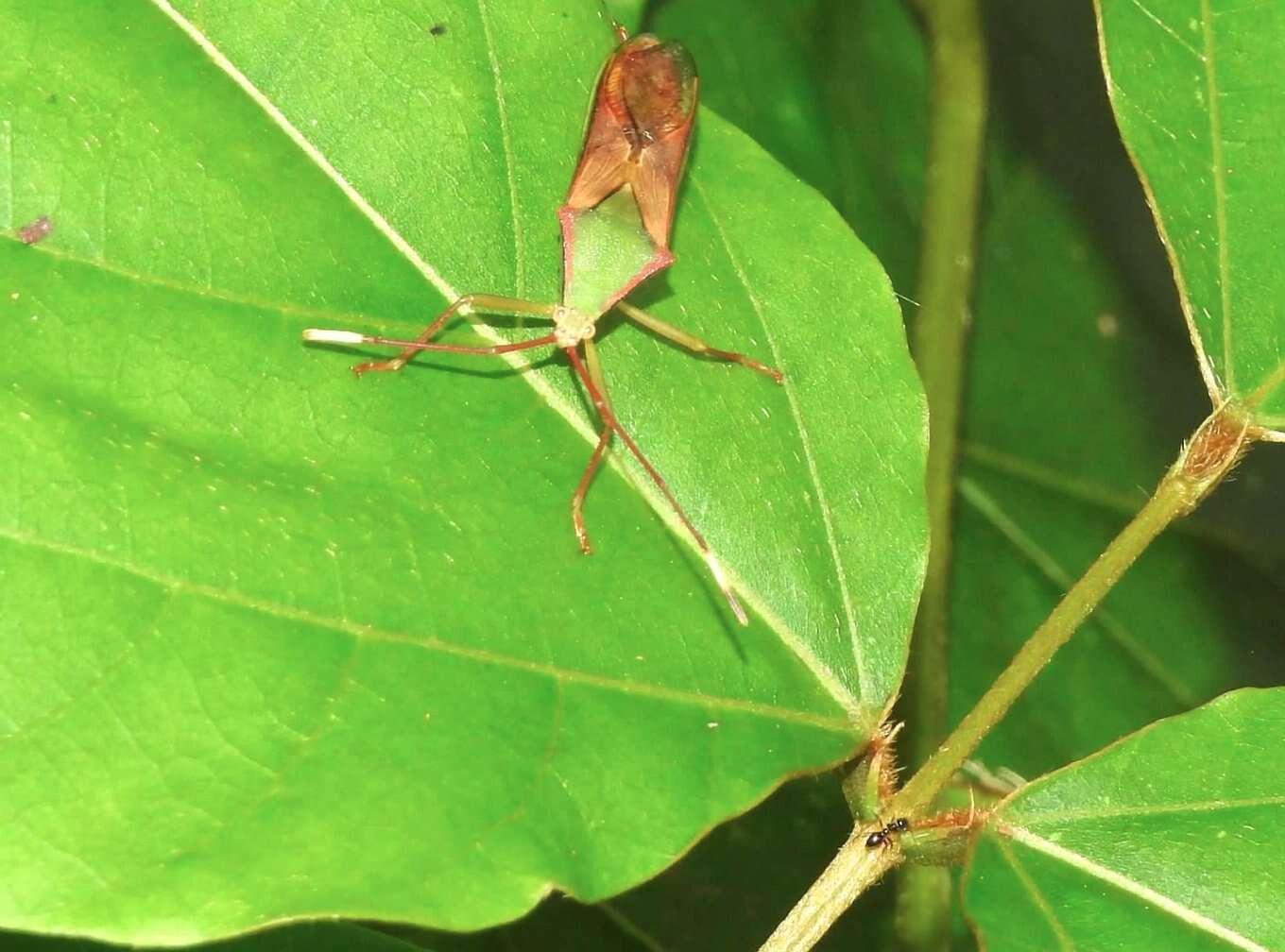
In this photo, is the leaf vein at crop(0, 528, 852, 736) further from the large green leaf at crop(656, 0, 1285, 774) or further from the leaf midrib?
the large green leaf at crop(656, 0, 1285, 774)

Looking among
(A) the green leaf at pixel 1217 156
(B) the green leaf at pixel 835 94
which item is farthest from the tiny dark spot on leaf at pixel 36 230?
(B) the green leaf at pixel 835 94

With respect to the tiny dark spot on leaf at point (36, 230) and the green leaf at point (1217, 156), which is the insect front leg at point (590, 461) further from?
the green leaf at point (1217, 156)

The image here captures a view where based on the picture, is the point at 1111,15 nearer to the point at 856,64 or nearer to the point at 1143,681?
the point at 856,64

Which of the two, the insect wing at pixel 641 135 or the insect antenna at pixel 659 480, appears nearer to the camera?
the insect antenna at pixel 659 480

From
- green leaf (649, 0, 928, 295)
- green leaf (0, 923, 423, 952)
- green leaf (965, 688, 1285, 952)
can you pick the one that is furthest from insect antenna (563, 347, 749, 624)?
green leaf (649, 0, 928, 295)

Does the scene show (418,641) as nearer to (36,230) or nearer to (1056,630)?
(36,230)
